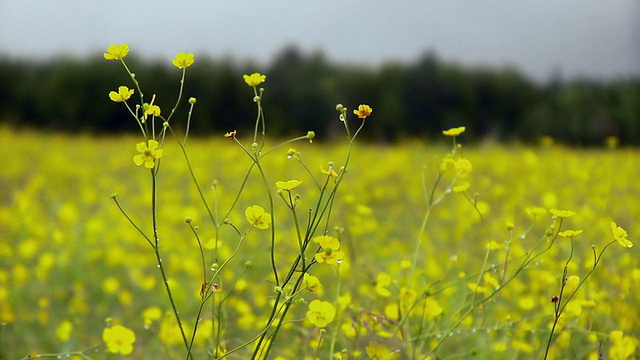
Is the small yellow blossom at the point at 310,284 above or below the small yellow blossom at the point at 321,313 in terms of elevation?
above

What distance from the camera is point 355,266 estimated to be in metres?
1.75

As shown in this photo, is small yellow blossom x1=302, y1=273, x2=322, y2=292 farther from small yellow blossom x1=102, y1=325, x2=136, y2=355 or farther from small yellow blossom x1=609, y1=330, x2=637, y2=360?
small yellow blossom x1=609, y1=330, x2=637, y2=360

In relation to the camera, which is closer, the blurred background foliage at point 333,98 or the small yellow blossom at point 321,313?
the small yellow blossom at point 321,313

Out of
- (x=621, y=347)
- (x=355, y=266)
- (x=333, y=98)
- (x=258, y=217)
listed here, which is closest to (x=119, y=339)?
(x=258, y=217)

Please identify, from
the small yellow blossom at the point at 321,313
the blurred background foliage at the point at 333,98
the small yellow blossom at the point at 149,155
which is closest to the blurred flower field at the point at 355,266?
the small yellow blossom at the point at 321,313

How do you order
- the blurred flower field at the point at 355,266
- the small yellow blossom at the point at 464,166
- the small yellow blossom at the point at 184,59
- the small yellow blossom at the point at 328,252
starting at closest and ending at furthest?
the small yellow blossom at the point at 328,252, the small yellow blossom at the point at 184,59, the small yellow blossom at the point at 464,166, the blurred flower field at the point at 355,266

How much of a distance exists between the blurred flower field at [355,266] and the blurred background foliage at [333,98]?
3.98ft

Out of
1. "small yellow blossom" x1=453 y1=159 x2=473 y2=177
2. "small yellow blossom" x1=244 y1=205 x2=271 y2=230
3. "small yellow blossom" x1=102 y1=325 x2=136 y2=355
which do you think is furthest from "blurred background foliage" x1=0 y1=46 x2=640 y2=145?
"small yellow blossom" x1=244 y1=205 x2=271 y2=230

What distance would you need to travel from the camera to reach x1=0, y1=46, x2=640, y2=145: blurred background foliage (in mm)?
6500

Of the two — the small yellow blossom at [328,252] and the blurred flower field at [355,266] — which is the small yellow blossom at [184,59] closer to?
the blurred flower field at [355,266]

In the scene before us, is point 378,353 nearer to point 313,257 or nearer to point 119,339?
point 313,257

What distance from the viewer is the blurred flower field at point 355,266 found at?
1129 millimetres

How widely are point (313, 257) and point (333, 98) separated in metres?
6.76

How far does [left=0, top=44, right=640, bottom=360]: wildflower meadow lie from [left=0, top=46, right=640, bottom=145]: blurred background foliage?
1.12 m
